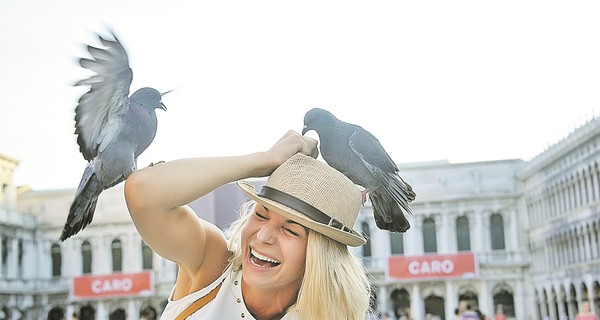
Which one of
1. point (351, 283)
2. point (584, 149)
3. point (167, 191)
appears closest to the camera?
point (167, 191)

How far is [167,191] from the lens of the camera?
1.37 metres

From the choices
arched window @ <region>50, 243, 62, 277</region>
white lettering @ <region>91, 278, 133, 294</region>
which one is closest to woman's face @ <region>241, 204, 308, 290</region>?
white lettering @ <region>91, 278, 133, 294</region>

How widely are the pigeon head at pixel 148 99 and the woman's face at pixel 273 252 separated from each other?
0.27m

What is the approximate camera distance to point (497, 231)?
26.2m

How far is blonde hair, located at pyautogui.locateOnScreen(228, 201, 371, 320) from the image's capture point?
143cm

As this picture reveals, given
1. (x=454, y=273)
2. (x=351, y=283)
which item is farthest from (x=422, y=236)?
(x=351, y=283)

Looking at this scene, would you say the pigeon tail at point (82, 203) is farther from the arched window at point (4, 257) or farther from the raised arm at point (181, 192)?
the arched window at point (4, 257)

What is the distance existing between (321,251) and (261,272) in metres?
0.11

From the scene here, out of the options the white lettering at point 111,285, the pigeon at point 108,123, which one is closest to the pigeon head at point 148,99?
the pigeon at point 108,123

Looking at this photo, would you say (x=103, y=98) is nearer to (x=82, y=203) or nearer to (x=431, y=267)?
(x=82, y=203)

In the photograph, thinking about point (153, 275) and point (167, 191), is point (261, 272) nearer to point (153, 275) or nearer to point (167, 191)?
point (167, 191)

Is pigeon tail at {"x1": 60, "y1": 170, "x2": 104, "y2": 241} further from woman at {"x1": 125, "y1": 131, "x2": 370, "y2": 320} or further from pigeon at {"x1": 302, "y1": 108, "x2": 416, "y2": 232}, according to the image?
pigeon at {"x1": 302, "y1": 108, "x2": 416, "y2": 232}

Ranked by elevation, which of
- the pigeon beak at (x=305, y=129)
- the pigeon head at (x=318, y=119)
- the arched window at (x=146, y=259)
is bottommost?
the pigeon beak at (x=305, y=129)

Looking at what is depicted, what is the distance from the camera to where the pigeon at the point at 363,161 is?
1571 mm
